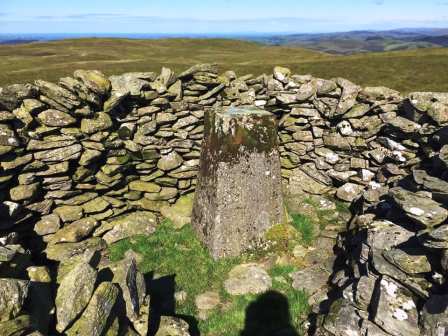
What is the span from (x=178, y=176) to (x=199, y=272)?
312 cm

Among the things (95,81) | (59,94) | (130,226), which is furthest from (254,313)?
(95,81)

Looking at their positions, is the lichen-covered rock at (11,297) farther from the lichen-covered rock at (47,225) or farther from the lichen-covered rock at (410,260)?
the lichen-covered rock at (410,260)

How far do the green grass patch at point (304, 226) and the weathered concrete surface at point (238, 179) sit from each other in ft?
2.95

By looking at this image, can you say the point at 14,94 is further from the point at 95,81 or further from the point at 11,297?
the point at 11,297

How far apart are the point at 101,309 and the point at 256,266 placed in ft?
13.4

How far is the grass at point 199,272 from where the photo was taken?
21.8 feet

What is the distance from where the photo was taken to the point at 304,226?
9352 mm

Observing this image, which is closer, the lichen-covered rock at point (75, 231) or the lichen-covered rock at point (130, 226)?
the lichen-covered rock at point (75, 231)

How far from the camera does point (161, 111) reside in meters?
9.80

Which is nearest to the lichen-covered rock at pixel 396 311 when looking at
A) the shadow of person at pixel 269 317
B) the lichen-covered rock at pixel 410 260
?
the lichen-covered rock at pixel 410 260

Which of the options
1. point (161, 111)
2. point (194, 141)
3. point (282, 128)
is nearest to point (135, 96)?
point (161, 111)

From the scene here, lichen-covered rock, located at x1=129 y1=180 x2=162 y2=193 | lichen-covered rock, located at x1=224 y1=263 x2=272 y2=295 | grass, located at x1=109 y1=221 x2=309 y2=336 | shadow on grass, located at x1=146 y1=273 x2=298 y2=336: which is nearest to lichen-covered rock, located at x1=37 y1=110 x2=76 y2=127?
lichen-covered rock, located at x1=129 y1=180 x2=162 y2=193

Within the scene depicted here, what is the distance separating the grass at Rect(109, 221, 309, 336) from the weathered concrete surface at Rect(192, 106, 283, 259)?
1.33ft

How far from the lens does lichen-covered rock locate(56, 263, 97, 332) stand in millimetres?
4605
